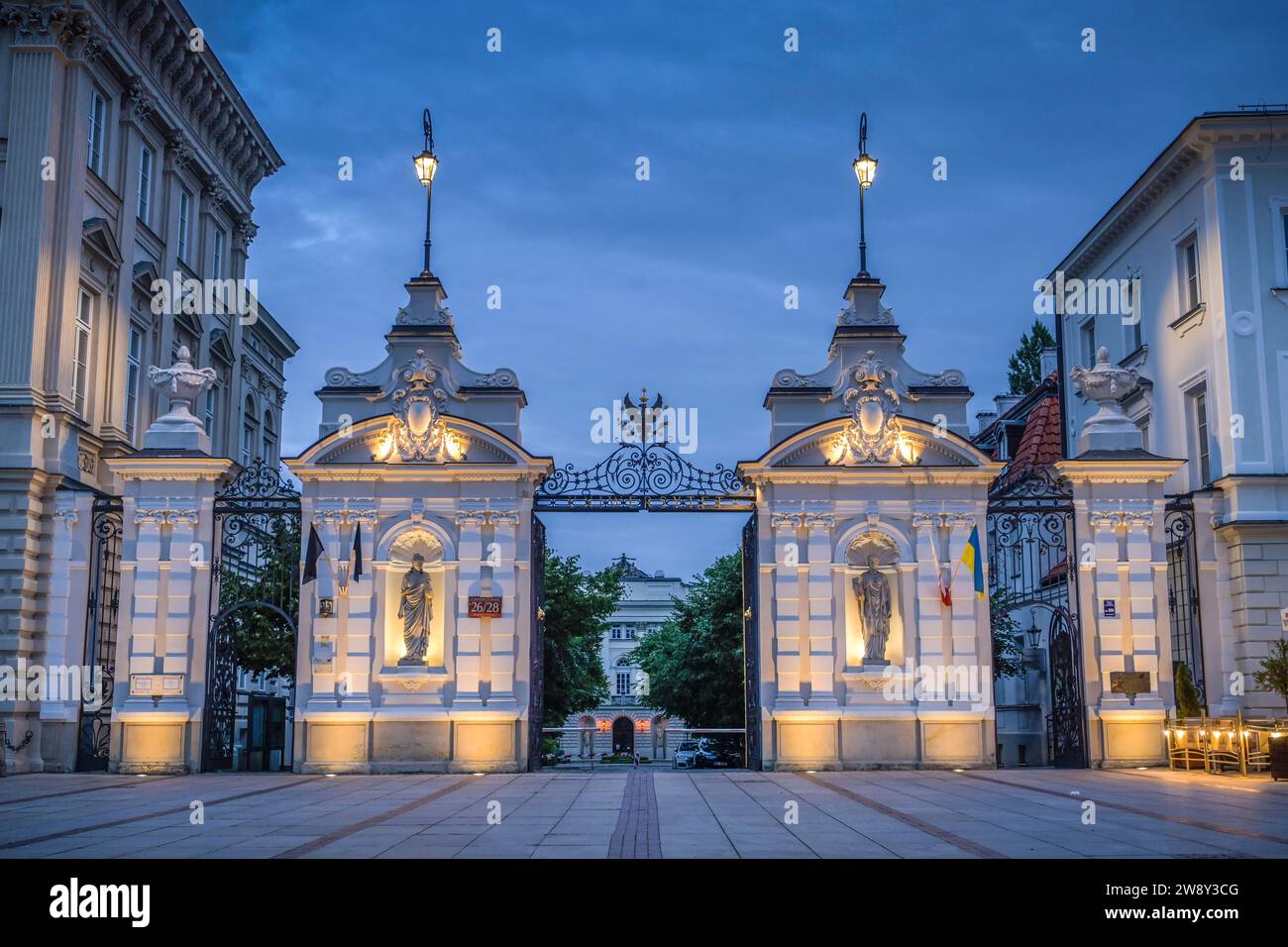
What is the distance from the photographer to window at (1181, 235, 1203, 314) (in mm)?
31672

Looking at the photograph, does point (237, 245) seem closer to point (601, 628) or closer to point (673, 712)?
point (601, 628)

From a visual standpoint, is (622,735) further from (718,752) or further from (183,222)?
(183,222)

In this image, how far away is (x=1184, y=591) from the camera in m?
29.9

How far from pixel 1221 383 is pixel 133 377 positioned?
2624cm

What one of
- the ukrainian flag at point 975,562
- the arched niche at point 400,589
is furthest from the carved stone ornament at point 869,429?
the arched niche at point 400,589

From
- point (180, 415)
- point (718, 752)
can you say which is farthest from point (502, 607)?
point (718, 752)

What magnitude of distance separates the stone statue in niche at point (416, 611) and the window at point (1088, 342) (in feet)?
70.6

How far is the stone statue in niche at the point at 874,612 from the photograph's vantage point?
92.6 ft

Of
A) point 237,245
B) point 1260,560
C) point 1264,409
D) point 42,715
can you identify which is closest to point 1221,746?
point 1260,560

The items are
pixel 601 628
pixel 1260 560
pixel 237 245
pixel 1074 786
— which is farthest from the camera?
pixel 601 628

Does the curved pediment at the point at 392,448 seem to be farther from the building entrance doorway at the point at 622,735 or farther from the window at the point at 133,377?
the building entrance doorway at the point at 622,735

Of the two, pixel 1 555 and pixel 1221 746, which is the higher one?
pixel 1 555

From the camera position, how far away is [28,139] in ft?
96.5
